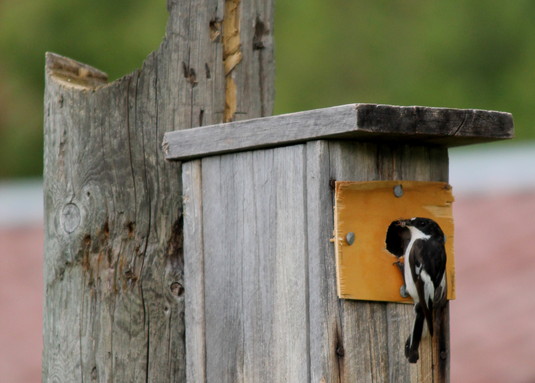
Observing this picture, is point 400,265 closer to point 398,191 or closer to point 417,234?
point 417,234

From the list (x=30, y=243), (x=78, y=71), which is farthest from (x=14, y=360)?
(x=78, y=71)

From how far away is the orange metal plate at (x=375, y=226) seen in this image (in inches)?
121

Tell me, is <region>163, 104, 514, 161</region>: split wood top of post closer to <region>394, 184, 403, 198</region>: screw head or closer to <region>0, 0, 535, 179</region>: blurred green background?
<region>394, 184, 403, 198</region>: screw head

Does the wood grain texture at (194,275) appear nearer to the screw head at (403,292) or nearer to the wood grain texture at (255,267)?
the wood grain texture at (255,267)

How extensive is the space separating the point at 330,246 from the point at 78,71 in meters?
1.27

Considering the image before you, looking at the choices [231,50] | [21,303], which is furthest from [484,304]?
[231,50]

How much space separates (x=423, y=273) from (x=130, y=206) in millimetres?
1001

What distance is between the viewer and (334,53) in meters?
18.9

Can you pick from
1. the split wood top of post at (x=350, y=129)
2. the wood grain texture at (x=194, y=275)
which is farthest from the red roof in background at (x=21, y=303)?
the split wood top of post at (x=350, y=129)

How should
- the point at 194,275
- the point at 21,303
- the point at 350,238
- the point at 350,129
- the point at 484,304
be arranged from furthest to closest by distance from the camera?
the point at 21,303, the point at 484,304, the point at 194,275, the point at 350,238, the point at 350,129

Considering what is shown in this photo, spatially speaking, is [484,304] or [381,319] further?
[484,304]

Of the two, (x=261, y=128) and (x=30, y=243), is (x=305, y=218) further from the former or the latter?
(x=30, y=243)

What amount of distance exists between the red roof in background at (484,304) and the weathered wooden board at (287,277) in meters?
4.78

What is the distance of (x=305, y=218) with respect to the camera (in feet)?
10.2
